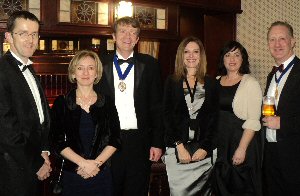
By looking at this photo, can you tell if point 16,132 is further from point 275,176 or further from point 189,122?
point 275,176

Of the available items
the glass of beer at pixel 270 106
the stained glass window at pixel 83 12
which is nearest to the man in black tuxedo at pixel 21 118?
the glass of beer at pixel 270 106

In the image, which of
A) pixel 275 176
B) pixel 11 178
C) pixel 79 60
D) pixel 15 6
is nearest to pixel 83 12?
pixel 15 6

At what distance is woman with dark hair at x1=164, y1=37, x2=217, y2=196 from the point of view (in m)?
2.85

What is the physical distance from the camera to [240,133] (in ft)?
10.1

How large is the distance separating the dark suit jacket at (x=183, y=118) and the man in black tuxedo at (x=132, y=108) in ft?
0.28

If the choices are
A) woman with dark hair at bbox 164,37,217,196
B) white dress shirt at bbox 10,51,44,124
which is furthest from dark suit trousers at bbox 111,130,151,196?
white dress shirt at bbox 10,51,44,124

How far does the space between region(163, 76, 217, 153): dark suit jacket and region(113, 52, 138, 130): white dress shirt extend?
0.29 m

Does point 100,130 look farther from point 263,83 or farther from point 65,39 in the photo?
point 65,39

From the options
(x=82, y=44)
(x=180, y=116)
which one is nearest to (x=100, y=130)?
(x=180, y=116)

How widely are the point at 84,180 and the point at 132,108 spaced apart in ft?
2.36

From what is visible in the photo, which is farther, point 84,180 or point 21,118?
point 84,180

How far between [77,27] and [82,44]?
3.33 meters

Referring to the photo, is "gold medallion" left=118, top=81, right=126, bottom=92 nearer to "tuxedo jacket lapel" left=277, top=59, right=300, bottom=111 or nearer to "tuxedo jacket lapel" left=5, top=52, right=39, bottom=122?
"tuxedo jacket lapel" left=5, top=52, right=39, bottom=122

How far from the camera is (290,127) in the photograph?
2.78 metres
